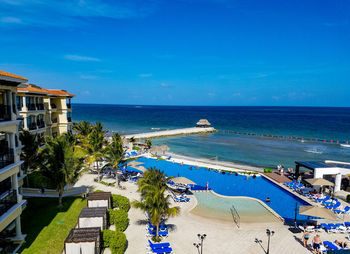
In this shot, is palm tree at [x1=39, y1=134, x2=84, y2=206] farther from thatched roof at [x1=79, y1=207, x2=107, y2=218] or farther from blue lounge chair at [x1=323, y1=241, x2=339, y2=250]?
blue lounge chair at [x1=323, y1=241, x2=339, y2=250]

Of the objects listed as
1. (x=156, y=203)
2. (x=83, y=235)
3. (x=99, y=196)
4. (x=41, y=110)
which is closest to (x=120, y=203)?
(x=99, y=196)

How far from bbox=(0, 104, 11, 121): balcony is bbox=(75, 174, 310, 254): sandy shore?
1037cm

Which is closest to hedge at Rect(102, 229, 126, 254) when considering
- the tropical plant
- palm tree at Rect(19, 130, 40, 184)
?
the tropical plant

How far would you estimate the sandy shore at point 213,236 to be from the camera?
1514 centimetres

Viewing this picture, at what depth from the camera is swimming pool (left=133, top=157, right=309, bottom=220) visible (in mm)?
23328

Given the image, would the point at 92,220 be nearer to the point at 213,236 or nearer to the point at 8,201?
the point at 8,201

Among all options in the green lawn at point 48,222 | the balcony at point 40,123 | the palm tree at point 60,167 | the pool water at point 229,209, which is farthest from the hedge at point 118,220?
the balcony at point 40,123

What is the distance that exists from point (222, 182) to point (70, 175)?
18.5m

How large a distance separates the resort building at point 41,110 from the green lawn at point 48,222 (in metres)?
10.9

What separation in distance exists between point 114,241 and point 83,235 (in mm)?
1835

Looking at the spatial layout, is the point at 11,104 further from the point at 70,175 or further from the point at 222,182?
the point at 222,182

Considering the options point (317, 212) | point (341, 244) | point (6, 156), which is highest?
point (6, 156)

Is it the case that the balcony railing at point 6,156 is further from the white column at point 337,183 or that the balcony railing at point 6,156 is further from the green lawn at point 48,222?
the white column at point 337,183

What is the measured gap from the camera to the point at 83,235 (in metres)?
13.6
